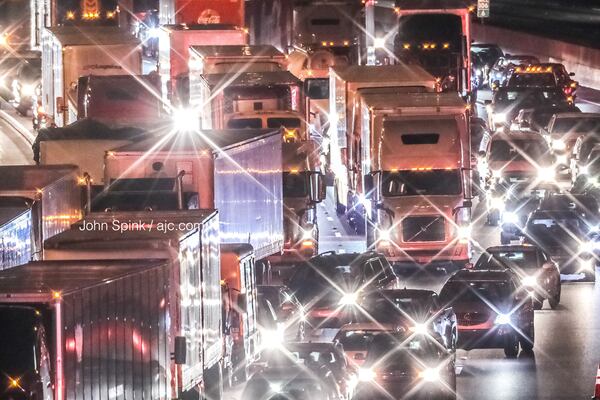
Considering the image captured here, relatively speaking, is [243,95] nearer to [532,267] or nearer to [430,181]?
[430,181]

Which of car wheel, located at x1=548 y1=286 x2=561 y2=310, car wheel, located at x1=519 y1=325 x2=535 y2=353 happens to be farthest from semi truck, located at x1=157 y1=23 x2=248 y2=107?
car wheel, located at x1=519 y1=325 x2=535 y2=353

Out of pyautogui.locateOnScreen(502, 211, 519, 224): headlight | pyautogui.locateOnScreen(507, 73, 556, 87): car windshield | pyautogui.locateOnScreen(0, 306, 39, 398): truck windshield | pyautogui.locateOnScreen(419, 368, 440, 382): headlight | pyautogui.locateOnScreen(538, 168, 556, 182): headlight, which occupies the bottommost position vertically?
pyautogui.locateOnScreen(419, 368, 440, 382): headlight

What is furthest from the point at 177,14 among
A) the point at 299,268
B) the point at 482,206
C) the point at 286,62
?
the point at 299,268

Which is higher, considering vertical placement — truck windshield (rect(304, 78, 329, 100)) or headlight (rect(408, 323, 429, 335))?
truck windshield (rect(304, 78, 329, 100))

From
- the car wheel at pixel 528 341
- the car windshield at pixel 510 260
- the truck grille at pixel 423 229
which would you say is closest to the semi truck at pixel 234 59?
the truck grille at pixel 423 229

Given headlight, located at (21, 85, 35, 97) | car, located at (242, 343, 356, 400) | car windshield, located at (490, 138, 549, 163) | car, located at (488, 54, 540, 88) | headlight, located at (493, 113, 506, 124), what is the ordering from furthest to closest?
car, located at (488, 54, 540, 88), headlight, located at (493, 113, 506, 124), headlight, located at (21, 85, 35, 97), car windshield, located at (490, 138, 549, 163), car, located at (242, 343, 356, 400)

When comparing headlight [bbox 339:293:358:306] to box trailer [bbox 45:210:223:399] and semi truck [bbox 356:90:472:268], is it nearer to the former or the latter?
semi truck [bbox 356:90:472:268]

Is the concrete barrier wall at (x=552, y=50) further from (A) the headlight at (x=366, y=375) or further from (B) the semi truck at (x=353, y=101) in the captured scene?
(A) the headlight at (x=366, y=375)

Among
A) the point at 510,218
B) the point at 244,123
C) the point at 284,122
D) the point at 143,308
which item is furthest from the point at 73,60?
the point at 143,308
